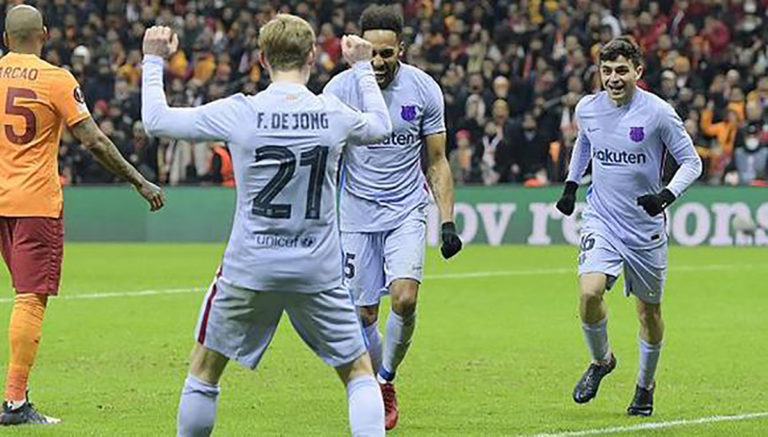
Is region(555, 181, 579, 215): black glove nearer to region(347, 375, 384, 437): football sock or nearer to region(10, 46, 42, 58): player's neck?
region(10, 46, 42, 58): player's neck

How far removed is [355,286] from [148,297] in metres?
9.17

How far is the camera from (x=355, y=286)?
10.4 meters

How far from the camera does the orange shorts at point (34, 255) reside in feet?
32.7

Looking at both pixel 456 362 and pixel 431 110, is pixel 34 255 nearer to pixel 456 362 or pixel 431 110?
pixel 431 110

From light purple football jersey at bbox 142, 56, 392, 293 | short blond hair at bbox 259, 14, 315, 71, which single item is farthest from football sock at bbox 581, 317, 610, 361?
short blond hair at bbox 259, 14, 315, 71

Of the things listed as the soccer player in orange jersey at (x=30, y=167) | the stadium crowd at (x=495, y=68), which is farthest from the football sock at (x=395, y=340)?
the stadium crowd at (x=495, y=68)

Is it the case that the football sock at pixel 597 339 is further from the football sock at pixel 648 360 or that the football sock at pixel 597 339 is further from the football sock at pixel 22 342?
the football sock at pixel 22 342

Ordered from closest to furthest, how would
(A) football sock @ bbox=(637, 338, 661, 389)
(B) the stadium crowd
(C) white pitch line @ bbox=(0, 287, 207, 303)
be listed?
1. (A) football sock @ bbox=(637, 338, 661, 389)
2. (C) white pitch line @ bbox=(0, 287, 207, 303)
3. (B) the stadium crowd

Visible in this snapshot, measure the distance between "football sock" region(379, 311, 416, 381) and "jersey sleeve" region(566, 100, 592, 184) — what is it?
1583 mm

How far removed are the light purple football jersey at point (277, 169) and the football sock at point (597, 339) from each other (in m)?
3.75

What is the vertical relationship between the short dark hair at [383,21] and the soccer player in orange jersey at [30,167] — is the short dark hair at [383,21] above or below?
above

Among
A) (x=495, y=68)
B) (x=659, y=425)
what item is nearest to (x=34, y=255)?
(x=659, y=425)

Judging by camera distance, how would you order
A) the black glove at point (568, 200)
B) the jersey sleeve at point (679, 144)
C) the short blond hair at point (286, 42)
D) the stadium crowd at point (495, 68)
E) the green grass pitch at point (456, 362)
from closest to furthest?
the short blond hair at point (286, 42), the green grass pitch at point (456, 362), the jersey sleeve at point (679, 144), the black glove at point (568, 200), the stadium crowd at point (495, 68)

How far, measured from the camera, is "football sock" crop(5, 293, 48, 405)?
9883 millimetres
